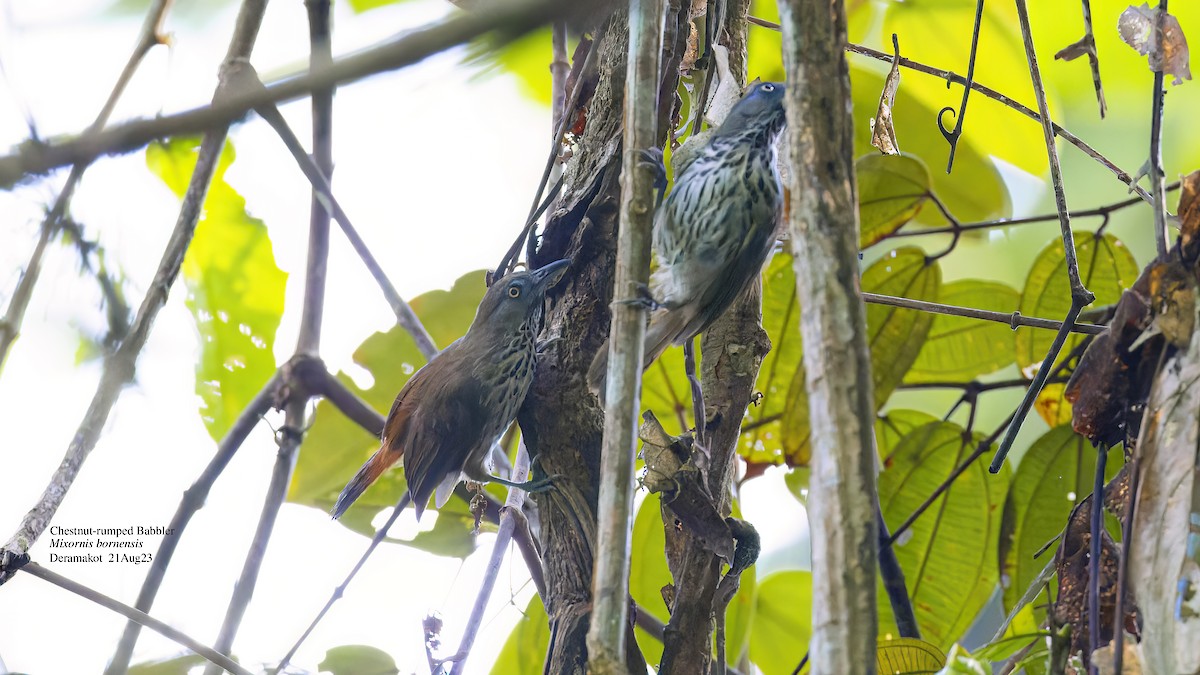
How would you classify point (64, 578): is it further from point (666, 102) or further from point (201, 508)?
point (666, 102)

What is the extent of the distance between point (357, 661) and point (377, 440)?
0.67 meters

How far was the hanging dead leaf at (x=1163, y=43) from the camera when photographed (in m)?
1.48

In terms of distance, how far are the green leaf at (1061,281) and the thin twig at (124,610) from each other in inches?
75.6

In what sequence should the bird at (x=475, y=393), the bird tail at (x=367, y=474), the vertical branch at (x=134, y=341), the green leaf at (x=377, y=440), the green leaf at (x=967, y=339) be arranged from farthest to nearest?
the green leaf at (x=377, y=440) < the green leaf at (x=967, y=339) < the bird tail at (x=367, y=474) < the bird at (x=475, y=393) < the vertical branch at (x=134, y=341)

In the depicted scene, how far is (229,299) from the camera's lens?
2.66m

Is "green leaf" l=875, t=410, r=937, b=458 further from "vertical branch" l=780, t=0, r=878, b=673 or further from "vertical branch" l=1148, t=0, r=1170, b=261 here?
"vertical branch" l=780, t=0, r=878, b=673

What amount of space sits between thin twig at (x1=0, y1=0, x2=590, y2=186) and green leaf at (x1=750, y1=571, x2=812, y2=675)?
1.88 meters

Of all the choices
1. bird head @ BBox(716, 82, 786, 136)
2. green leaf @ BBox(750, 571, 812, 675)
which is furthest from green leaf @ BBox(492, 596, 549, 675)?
bird head @ BBox(716, 82, 786, 136)

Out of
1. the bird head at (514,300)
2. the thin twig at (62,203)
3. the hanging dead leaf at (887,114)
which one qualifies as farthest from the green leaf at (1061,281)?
the thin twig at (62,203)

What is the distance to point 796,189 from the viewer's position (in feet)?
2.88

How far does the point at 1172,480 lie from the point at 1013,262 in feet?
10.8

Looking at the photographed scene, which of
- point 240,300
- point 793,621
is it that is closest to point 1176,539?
point 793,621

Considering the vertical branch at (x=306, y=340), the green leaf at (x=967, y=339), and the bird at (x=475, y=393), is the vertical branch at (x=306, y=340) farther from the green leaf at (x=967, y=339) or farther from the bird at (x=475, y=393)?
the green leaf at (x=967, y=339)

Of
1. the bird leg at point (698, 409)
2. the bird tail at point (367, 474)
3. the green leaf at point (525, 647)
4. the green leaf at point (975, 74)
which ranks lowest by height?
the green leaf at point (525, 647)
